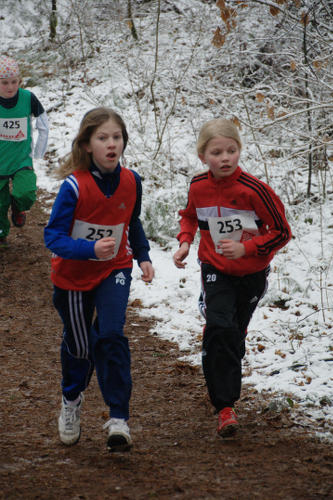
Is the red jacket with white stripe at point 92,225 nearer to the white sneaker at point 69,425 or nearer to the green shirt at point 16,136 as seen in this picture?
the white sneaker at point 69,425

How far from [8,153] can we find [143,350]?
340cm

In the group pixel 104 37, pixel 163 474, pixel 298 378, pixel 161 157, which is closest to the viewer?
pixel 163 474

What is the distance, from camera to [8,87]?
6.73 meters

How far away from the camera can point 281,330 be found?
206 inches

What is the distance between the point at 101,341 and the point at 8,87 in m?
4.74

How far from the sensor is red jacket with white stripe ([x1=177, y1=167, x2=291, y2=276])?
11.2ft

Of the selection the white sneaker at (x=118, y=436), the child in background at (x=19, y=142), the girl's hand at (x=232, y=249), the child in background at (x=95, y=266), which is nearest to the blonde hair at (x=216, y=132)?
the child in background at (x=95, y=266)

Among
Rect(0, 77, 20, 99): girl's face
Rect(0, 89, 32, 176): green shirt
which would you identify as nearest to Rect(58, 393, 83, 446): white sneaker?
Rect(0, 89, 32, 176): green shirt

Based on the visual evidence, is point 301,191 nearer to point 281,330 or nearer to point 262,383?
point 281,330

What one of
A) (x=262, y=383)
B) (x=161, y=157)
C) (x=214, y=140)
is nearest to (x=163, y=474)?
(x=262, y=383)

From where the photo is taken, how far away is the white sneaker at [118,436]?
296cm

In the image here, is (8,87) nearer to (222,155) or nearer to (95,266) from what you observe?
(222,155)

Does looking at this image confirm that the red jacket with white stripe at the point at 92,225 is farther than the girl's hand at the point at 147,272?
No

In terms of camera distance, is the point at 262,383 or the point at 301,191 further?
the point at 301,191
